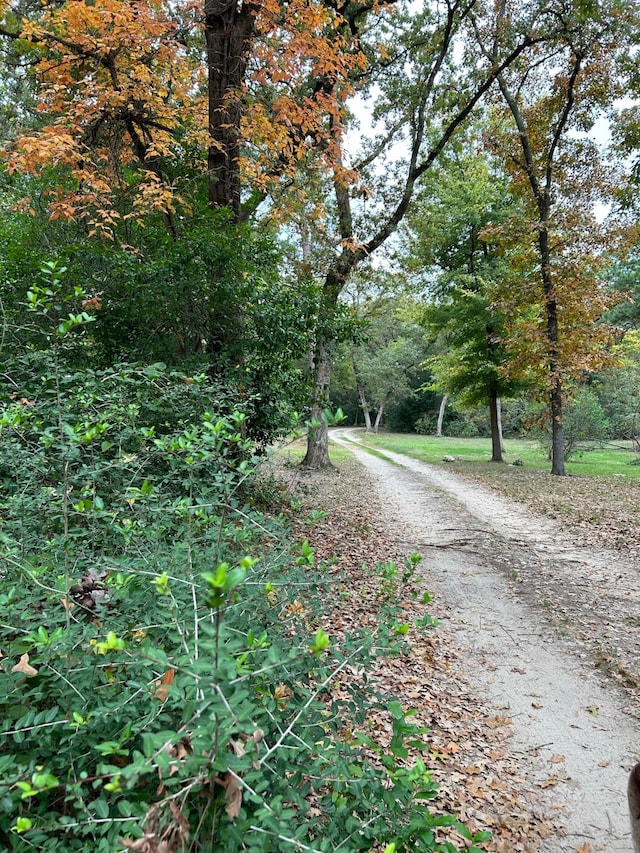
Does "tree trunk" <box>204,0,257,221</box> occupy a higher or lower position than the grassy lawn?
higher

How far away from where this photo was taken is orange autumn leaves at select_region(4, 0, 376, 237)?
5523 millimetres

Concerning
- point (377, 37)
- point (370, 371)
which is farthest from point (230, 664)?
point (370, 371)

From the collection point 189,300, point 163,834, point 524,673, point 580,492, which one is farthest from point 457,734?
point 580,492

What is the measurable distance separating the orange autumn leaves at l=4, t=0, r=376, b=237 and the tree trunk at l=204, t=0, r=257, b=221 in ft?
0.50

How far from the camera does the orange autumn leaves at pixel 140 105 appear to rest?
552cm

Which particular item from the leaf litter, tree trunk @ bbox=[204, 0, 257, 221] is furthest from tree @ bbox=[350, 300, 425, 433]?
the leaf litter

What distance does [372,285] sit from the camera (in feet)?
47.7

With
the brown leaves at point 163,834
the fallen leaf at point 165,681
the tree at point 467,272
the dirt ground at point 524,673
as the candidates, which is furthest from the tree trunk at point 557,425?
the brown leaves at point 163,834

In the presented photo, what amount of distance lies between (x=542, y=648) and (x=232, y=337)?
4798 millimetres

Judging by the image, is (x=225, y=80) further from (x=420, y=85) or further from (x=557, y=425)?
(x=557, y=425)

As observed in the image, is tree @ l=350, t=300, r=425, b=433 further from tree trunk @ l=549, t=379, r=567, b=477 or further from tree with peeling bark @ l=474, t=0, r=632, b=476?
tree trunk @ l=549, t=379, r=567, b=477

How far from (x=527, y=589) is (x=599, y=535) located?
2827mm

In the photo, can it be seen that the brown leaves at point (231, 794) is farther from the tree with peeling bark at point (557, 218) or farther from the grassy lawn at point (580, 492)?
→ the tree with peeling bark at point (557, 218)

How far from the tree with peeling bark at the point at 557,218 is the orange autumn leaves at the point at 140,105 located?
7998 millimetres
